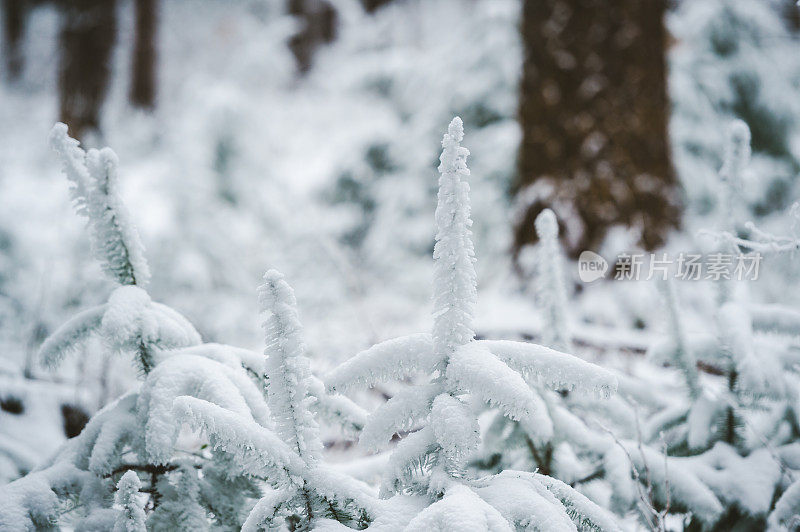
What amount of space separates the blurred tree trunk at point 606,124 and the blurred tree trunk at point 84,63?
753cm

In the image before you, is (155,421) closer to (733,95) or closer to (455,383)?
(455,383)

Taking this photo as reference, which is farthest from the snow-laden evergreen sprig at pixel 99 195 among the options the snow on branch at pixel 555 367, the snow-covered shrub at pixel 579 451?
the snow-covered shrub at pixel 579 451

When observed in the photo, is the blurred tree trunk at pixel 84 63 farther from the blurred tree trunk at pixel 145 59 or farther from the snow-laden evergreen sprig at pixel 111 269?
the snow-laden evergreen sprig at pixel 111 269

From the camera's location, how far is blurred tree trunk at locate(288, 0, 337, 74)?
12.2 m

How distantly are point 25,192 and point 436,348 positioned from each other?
24.2 ft

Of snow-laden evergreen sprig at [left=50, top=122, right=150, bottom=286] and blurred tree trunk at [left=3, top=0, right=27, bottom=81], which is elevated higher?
blurred tree trunk at [left=3, top=0, right=27, bottom=81]

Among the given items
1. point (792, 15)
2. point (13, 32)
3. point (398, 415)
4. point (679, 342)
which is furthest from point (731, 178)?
point (13, 32)

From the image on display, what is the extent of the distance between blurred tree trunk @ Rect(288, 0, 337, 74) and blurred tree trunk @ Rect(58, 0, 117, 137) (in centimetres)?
407

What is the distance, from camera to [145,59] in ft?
35.5

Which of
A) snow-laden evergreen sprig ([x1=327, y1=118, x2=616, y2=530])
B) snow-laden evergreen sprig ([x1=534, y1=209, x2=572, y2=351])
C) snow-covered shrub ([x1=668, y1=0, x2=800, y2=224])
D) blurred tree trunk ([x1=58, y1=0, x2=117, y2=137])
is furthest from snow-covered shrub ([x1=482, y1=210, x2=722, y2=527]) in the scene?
blurred tree trunk ([x1=58, y1=0, x2=117, y2=137])

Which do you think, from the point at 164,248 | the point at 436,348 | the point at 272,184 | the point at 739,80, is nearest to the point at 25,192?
the point at 164,248

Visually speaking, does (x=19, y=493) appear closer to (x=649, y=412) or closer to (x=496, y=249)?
(x=649, y=412)

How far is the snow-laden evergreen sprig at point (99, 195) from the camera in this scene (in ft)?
3.67

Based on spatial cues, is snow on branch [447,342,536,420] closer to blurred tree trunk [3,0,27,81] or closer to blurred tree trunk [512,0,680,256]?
blurred tree trunk [512,0,680,256]
